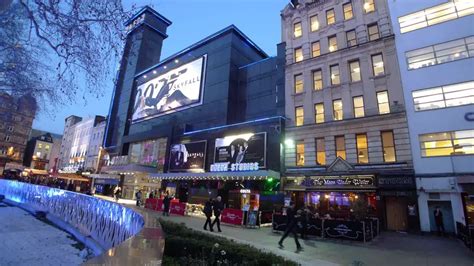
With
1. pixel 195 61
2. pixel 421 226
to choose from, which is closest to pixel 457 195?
pixel 421 226

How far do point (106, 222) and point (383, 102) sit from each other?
21.7 metres

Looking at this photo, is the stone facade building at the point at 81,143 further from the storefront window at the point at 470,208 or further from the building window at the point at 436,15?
the storefront window at the point at 470,208

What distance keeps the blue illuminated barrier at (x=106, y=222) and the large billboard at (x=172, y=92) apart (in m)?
20.2

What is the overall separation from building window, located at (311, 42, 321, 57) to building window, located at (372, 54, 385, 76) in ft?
17.8

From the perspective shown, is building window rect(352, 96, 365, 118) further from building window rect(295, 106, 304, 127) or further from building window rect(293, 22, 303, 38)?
building window rect(293, 22, 303, 38)

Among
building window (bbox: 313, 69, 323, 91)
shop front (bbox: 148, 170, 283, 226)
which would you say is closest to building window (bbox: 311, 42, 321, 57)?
building window (bbox: 313, 69, 323, 91)

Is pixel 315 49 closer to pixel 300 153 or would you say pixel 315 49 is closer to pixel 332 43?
pixel 332 43

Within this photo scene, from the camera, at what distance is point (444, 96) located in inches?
790

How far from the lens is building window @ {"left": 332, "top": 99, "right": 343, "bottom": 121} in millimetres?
24656

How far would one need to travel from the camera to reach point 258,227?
19328 millimetres

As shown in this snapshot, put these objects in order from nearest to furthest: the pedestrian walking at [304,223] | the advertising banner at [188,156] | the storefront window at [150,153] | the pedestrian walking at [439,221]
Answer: the pedestrian walking at [304,223], the pedestrian walking at [439,221], the advertising banner at [188,156], the storefront window at [150,153]

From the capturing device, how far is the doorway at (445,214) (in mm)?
18447

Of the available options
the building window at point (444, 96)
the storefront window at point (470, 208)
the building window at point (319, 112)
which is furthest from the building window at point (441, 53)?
the storefront window at point (470, 208)

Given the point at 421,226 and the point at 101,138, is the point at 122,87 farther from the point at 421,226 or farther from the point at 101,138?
the point at 421,226
